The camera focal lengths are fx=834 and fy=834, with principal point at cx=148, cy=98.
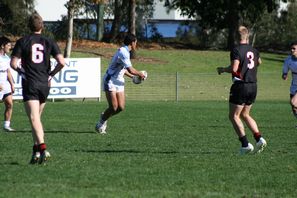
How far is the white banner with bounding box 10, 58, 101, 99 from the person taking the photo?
32.2m

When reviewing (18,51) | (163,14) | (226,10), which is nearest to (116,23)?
(226,10)

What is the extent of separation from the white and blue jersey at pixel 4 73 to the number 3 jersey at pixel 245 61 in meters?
6.12

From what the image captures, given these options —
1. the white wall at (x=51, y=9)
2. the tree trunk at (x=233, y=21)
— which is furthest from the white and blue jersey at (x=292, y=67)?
the white wall at (x=51, y=9)

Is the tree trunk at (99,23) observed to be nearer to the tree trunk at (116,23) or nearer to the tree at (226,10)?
the tree trunk at (116,23)

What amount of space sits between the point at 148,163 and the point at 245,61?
7.86 ft

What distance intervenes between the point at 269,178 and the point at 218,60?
42353mm

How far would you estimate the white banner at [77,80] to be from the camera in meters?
32.2

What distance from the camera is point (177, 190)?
9.13m

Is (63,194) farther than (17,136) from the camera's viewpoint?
No

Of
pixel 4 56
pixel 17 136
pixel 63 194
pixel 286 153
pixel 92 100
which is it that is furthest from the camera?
pixel 92 100

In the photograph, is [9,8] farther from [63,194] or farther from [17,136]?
[63,194]

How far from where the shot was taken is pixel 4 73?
1725cm

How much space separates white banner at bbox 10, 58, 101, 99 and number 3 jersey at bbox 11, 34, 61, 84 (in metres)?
20.7

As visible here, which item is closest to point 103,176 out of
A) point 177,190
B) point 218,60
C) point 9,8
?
point 177,190
